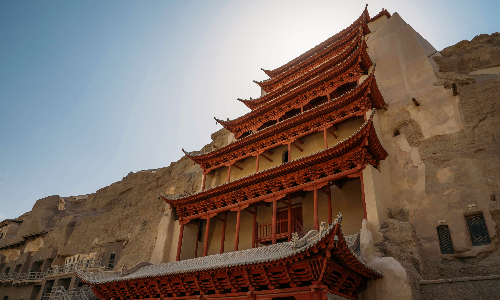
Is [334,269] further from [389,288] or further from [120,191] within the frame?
[120,191]

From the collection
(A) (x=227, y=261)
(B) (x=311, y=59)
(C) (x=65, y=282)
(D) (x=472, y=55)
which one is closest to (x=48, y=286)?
(C) (x=65, y=282)

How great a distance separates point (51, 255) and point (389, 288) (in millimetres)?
30984

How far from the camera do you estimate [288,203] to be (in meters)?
16.0

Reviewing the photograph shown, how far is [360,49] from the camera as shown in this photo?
18.1 metres

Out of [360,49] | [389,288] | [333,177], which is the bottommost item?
[389,288]

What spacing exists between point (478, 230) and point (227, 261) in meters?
9.13

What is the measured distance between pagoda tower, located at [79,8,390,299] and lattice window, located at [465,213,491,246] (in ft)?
12.3

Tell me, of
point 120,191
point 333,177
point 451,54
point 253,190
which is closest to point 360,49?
point 451,54

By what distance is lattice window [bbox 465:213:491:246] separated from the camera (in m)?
12.0

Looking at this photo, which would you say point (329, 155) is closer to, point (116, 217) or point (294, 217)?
point (294, 217)

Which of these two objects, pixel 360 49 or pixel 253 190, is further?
pixel 360 49

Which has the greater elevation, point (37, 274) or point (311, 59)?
point (311, 59)

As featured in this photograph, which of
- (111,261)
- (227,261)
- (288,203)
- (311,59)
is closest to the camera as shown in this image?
(227,261)

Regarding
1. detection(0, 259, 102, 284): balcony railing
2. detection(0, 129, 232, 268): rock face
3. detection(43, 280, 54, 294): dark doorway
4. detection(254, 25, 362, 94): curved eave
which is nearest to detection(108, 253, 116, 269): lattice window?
detection(0, 129, 232, 268): rock face
